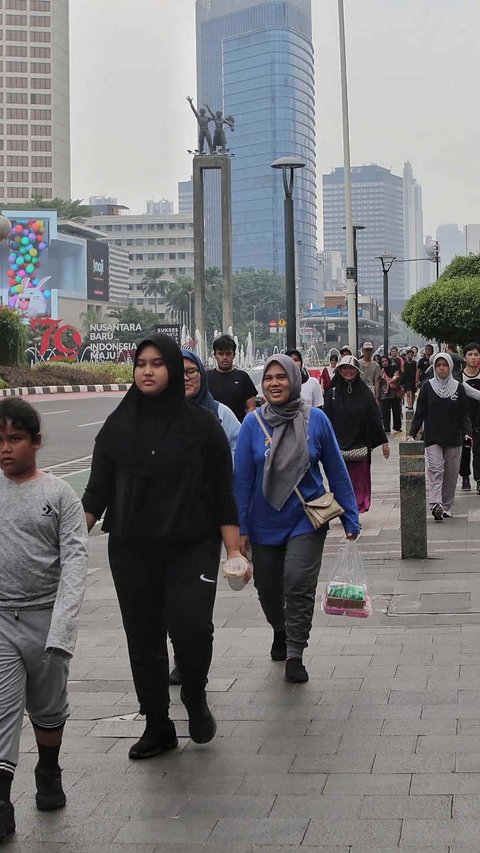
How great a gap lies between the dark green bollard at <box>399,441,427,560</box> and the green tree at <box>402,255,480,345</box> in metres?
19.4

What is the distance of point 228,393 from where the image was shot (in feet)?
34.0

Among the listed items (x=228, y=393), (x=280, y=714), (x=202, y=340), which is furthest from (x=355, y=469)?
(x=202, y=340)

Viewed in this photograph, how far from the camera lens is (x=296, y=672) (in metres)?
6.38

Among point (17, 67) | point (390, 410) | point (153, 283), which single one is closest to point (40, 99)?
point (17, 67)

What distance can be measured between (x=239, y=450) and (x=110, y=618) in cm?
222

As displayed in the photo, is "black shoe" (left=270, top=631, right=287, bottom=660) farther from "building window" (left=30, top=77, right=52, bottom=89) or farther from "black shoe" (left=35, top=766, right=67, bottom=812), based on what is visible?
"building window" (left=30, top=77, right=52, bottom=89)

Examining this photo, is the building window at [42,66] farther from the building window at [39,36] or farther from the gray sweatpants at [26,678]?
the gray sweatpants at [26,678]

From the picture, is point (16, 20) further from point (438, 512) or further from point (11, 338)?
point (438, 512)

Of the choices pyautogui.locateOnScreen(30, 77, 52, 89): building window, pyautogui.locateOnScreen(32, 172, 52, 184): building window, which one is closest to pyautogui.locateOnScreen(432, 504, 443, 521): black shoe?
pyautogui.locateOnScreen(32, 172, 52, 184): building window

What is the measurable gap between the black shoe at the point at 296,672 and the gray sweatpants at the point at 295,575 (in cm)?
3

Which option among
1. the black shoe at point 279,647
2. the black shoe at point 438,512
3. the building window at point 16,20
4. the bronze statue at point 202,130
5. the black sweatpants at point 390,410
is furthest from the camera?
the building window at point 16,20

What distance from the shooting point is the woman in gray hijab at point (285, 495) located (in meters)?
6.38

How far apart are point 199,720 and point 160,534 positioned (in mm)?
806

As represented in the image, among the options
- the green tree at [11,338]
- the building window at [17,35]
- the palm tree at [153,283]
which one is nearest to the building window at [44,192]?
the palm tree at [153,283]
